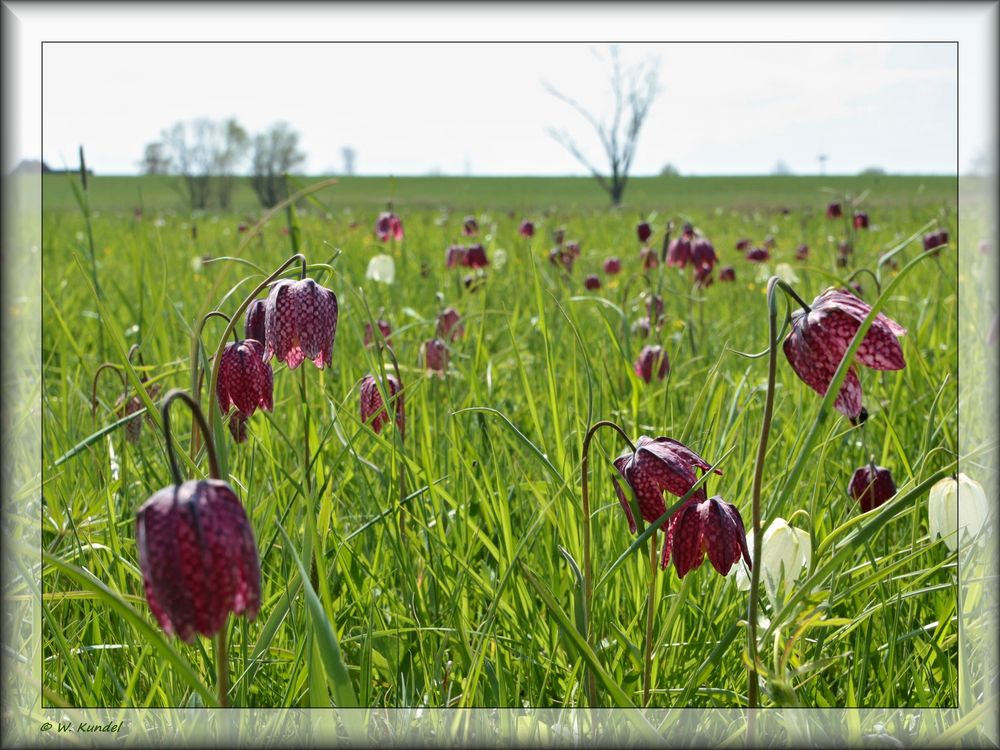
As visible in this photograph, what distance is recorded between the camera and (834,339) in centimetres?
83

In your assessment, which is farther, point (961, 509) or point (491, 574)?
point (491, 574)

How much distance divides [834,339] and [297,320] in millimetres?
547

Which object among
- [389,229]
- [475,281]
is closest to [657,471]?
[475,281]

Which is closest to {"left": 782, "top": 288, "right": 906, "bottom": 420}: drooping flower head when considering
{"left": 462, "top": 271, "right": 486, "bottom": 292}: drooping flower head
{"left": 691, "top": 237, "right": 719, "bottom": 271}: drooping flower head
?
{"left": 462, "top": 271, "right": 486, "bottom": 292}: drooping flower head

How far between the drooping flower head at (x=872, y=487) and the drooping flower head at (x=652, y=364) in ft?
2.83

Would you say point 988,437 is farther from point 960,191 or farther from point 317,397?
point 317,397

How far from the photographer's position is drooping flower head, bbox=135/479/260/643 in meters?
0.58

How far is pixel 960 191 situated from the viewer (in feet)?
3.22

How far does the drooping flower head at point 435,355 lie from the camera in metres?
1.86

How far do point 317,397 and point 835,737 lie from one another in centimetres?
138

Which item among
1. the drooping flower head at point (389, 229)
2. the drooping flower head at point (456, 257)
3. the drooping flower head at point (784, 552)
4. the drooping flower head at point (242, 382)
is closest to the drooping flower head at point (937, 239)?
the drooping flower head at point (456, 257)

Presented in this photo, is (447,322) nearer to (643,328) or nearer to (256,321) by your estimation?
(643,328)

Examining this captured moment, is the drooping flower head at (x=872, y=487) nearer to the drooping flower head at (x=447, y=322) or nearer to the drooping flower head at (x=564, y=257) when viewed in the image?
the drooping flower head at (x=447, y=322)

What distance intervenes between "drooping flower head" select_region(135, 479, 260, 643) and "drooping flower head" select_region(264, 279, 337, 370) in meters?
0.41
